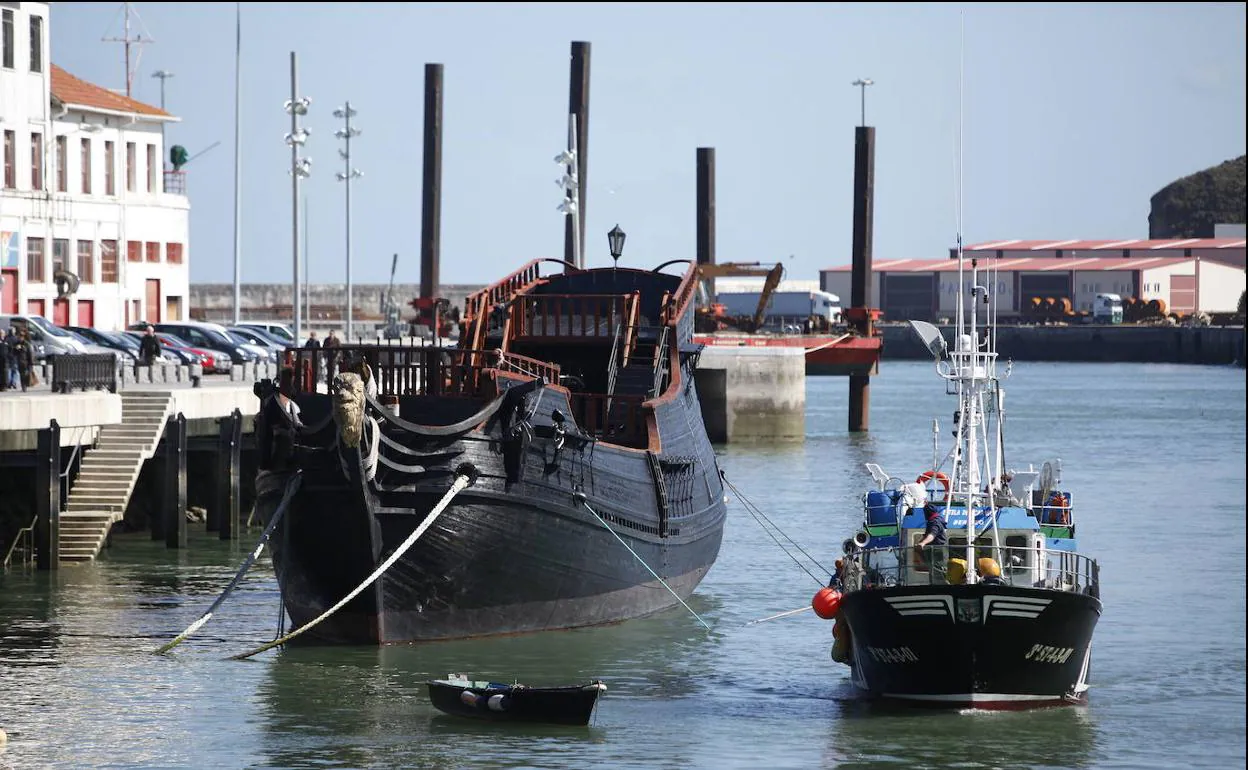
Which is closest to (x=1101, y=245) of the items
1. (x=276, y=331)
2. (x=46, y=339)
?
(x=276, y=331)

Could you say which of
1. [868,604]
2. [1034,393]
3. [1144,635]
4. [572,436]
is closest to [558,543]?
[572,436]

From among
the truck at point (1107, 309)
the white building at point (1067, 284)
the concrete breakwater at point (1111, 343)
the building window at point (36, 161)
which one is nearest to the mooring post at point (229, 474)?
the building window at point (36, 161)

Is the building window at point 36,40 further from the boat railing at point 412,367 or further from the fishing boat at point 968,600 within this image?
the fishing boat at point 968,600

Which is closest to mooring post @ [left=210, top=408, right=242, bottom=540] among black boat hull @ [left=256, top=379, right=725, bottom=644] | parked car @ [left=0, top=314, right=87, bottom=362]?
parked car @ [left=0, top=314, right=87, bottom=362]

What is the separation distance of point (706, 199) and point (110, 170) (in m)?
24.3

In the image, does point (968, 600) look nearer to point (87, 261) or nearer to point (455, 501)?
point (455, 501)

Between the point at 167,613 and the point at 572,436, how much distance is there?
8.14 metres

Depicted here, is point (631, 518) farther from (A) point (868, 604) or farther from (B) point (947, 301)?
(B) point (947, 301)

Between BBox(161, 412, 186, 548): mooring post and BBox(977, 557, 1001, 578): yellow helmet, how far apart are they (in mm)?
20234

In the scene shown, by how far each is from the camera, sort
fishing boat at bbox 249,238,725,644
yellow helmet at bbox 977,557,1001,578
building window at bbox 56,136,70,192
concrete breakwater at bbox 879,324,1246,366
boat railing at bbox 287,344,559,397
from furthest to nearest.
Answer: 1. concrete breakwater at bbox 879,324,1246,366
2. building window at bbox 56,136,70,192
3. boat railing at bbox 287,344,559,397
4. fishing boat at bbox 249,238,725,644
5. yellow helmet at bbox 977,557,1001,578

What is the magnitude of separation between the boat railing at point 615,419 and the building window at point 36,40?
37563 mm

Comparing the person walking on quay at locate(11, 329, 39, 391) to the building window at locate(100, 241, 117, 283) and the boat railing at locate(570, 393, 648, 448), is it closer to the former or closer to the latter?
the boat railing at locate(570, 393, 648, 448)

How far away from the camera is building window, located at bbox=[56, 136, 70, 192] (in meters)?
74.2

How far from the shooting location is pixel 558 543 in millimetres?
32625
